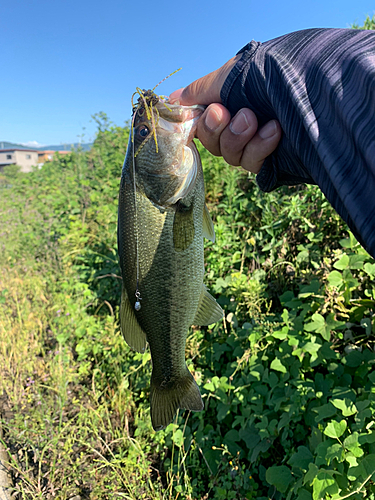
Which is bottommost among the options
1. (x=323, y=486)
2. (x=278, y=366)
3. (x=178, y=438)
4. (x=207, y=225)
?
(x=178, y=438)

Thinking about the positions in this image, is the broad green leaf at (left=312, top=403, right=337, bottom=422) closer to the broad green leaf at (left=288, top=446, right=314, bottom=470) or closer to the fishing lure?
the broad green leaf at (left=288, top=446, right=314, bottom=470)

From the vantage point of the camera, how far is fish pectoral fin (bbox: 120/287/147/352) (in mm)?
1690

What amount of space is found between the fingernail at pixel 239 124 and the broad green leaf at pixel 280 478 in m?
1.97

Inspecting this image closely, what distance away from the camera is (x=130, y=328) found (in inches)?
67.9

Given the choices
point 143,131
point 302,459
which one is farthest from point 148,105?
point 302,459

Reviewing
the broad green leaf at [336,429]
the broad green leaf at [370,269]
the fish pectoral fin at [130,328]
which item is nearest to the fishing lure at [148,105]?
the fish pectoral fin at [130,328]

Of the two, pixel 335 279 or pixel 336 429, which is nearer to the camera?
pixel 336 429

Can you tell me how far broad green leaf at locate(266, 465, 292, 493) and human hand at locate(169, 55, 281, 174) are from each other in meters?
1.80

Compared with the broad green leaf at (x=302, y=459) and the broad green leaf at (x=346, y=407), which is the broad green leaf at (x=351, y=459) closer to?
the broad green leaf at (x=346, y=407)

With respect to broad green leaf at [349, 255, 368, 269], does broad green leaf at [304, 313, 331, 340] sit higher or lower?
lower

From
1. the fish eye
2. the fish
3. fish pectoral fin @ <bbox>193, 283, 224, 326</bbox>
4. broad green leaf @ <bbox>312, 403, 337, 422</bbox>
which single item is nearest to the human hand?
the fish

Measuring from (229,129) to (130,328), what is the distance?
1.14 meters

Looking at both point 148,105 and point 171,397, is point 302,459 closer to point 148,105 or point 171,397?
point 171,397

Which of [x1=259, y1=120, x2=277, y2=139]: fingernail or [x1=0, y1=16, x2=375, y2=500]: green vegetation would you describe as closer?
[x1=259, y1=120, x2=277, y2=139]: fingernail
